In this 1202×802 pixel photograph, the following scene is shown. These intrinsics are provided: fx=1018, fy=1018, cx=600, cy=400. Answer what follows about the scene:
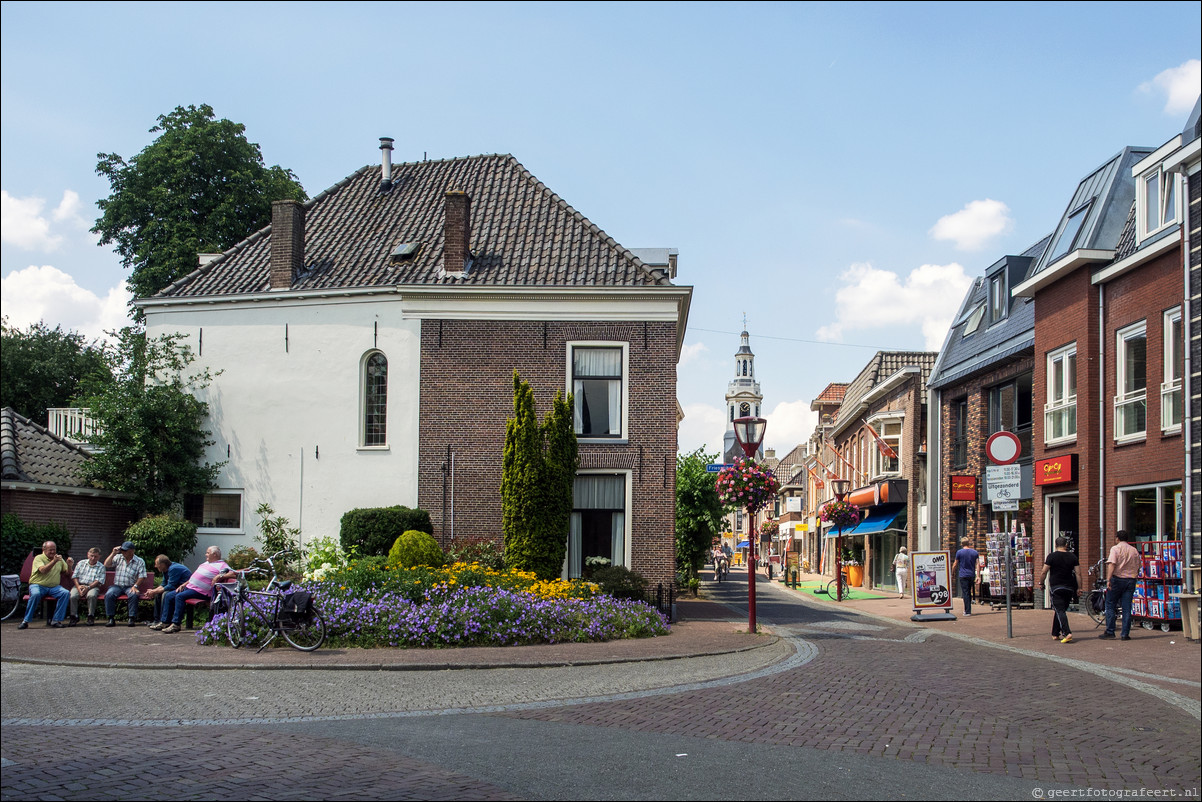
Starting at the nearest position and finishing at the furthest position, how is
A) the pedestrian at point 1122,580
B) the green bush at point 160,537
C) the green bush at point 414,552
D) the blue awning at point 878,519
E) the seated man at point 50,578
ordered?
the seated man at point 50,578, the pedestrian at point 1122,580, the green bush at point 414,552, the green bush at point 160,537, the blue awning at point 878,519

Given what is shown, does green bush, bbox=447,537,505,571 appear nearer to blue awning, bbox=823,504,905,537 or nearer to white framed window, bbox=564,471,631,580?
white framed window, bbox=564,471,631,580

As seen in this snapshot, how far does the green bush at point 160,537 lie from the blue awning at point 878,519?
24695mm

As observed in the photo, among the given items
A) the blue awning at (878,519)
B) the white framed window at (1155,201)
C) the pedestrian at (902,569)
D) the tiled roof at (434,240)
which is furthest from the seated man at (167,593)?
the blue awning at (878,519)

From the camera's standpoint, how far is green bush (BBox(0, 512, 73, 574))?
5.21m

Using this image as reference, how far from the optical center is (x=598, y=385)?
21797 mm

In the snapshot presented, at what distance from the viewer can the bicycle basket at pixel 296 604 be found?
1346 cm

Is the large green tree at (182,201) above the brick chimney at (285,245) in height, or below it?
above

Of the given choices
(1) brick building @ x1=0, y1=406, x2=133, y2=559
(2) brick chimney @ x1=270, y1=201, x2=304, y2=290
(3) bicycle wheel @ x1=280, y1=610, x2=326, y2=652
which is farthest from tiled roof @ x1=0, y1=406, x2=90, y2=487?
(2) brick chimney @ x1=270, y1=201, x2=304, y2=290

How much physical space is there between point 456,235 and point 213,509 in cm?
831

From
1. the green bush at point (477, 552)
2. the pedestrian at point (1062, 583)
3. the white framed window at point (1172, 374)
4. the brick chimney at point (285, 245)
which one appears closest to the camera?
the pedestrian at point (1062, 583)

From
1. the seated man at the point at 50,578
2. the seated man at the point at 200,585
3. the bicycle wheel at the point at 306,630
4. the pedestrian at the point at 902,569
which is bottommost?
the pedestrian at the point at 902,569

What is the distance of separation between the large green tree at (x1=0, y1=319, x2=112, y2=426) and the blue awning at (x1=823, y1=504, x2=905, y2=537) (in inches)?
1313

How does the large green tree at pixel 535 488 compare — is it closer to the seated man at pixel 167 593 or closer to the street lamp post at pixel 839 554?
the seated man at pixel 167 593

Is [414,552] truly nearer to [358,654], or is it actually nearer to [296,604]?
[296,604]
